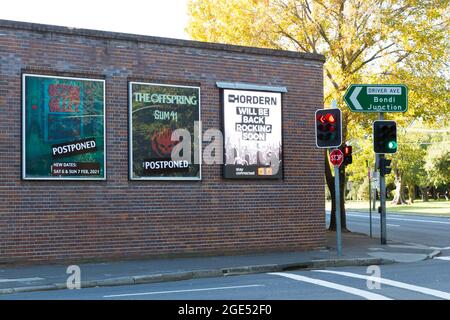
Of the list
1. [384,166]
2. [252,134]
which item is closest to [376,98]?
[384,166]

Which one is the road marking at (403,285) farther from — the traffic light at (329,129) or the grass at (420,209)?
the grass at (420,209)

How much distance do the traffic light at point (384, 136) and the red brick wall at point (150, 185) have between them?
94.9 inches

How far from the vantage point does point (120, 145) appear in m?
15.8

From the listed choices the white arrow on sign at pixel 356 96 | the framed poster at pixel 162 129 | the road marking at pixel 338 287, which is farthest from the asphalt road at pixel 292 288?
the white arrow on sign at pixel 356 96

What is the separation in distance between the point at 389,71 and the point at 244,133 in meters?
8.19

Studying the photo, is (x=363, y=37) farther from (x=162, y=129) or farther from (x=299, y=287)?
(x=299, y=287)

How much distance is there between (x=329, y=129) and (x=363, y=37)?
7.53m

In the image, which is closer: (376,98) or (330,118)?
(330,118)

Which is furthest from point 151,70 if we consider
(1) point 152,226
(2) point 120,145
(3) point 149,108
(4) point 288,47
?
(4) point 288,47

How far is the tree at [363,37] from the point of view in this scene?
22.4m

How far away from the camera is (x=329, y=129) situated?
53.6ft

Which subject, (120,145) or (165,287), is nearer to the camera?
(165,287)

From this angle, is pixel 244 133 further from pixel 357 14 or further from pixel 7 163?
pixel 357 14

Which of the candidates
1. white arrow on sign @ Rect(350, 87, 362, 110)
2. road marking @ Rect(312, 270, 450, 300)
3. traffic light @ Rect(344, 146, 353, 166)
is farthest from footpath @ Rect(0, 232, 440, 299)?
white arrow on sign @ Rect(350, 87, 362, 110)
